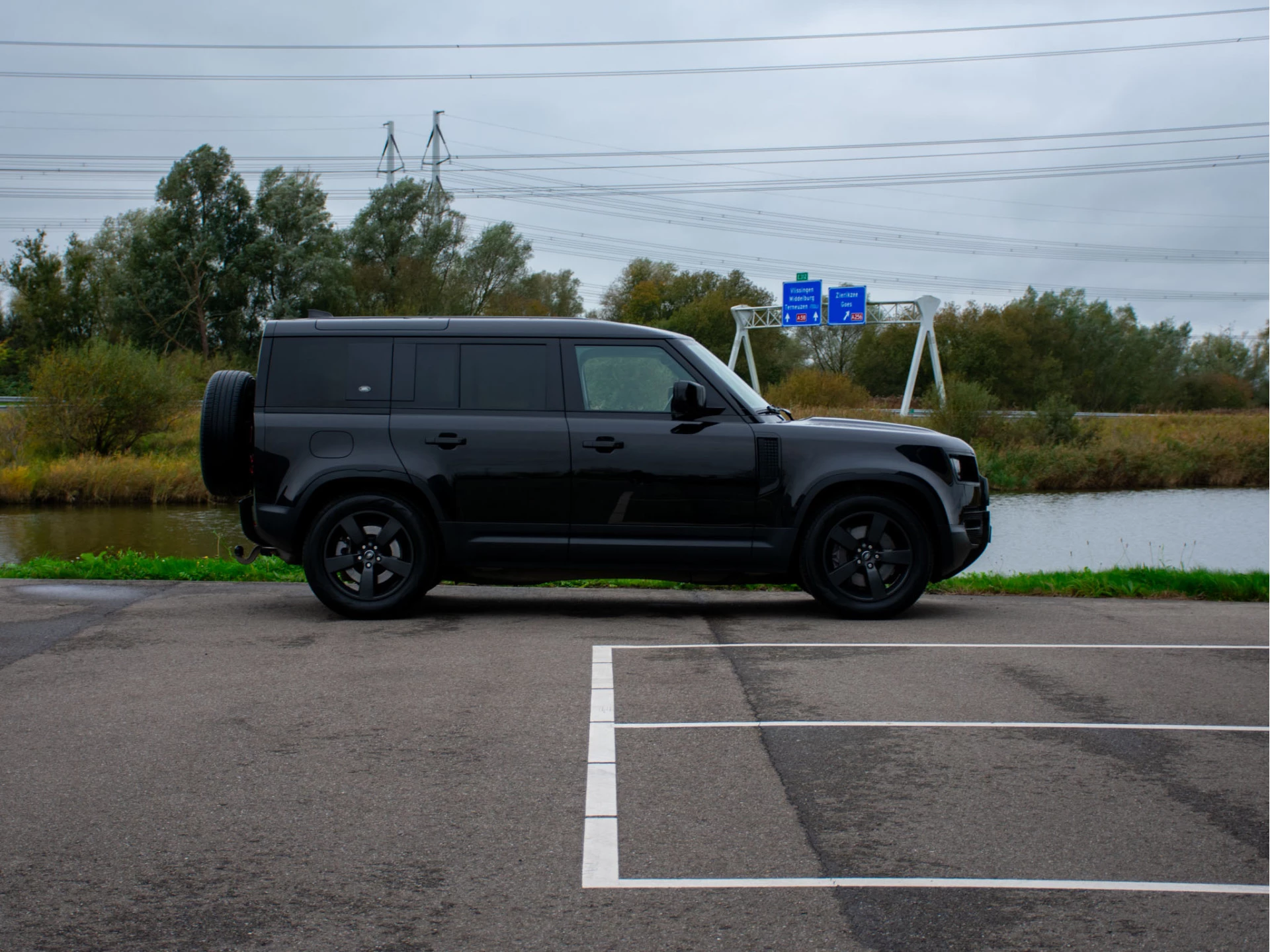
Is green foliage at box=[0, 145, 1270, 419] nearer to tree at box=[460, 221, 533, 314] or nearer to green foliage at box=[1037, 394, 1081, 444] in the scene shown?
tree at box=[460, 221, 533, 314]

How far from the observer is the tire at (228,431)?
27.6 feet

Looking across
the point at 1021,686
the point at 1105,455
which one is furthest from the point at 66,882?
the point at 1105,455

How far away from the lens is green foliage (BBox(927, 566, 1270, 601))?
11000 mm

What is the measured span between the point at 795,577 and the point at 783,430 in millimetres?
1043

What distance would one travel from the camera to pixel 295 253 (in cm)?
5881

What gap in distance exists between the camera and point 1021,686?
6.44 m

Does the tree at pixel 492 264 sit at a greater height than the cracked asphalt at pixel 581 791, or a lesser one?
greater

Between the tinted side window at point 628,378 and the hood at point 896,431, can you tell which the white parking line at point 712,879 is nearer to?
the hood at point 896,431

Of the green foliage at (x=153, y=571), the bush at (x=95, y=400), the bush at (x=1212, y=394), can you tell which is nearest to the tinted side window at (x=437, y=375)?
the green foliage at (x=153, y=571)

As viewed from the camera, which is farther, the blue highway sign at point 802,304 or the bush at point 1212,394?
the bush at point 1212,394

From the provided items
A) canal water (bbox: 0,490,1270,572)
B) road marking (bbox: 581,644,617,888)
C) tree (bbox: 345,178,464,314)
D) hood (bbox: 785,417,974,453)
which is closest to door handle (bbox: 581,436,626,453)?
hood (bbox: 785,417,974,453)

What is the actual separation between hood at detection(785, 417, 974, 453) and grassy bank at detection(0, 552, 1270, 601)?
248 centimetres

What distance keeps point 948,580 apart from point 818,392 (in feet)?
129

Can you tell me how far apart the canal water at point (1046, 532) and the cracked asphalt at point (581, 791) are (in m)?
8.99
